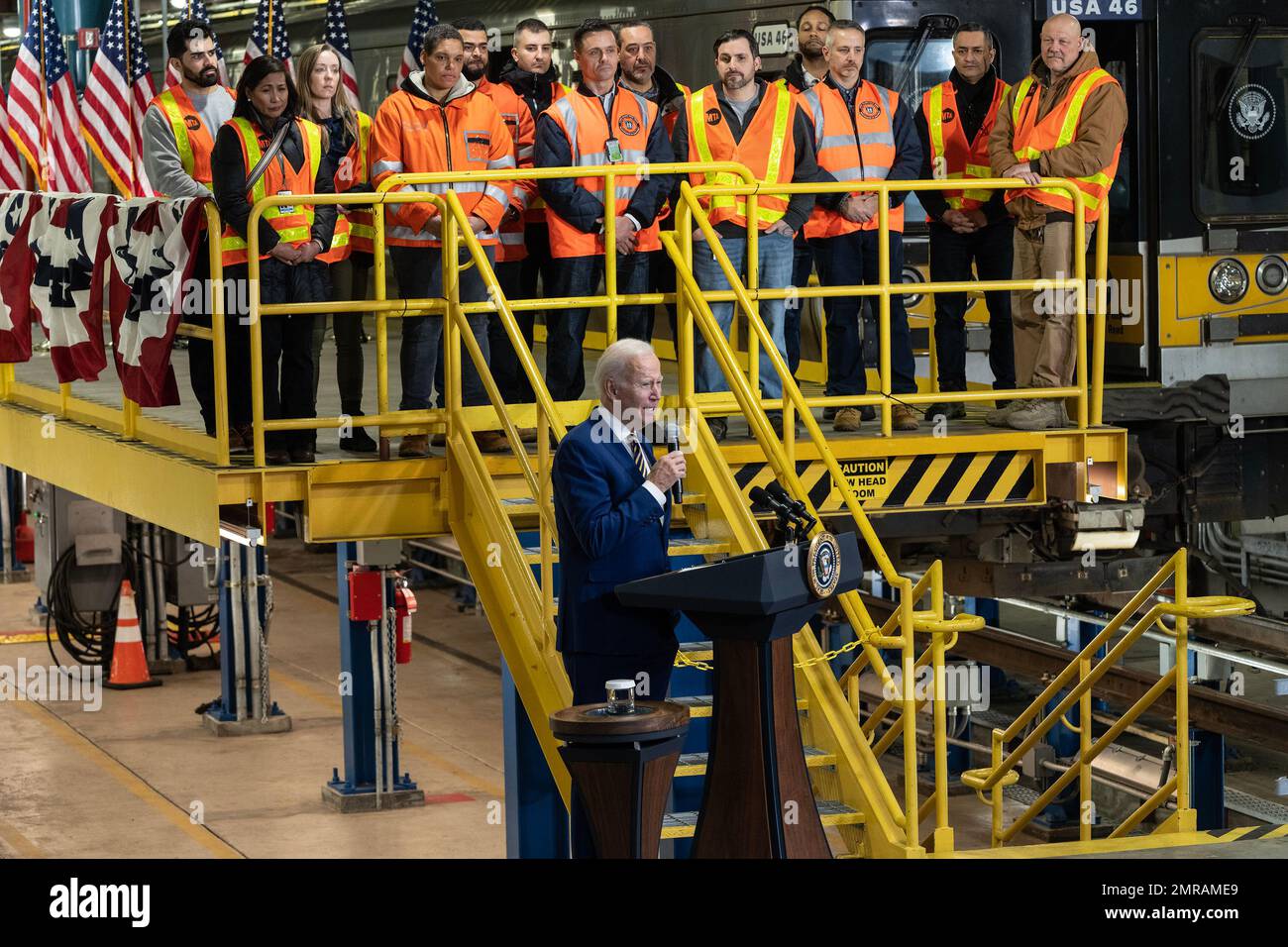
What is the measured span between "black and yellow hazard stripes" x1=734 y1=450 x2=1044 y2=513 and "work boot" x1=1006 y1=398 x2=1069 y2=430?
0.57ft

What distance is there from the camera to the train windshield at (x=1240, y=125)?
12.8m

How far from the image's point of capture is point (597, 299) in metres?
9.18

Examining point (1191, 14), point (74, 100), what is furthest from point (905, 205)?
point (74, 100)

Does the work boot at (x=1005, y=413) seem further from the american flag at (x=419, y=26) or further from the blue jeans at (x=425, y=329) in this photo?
the american flag at (x=419, y=26)

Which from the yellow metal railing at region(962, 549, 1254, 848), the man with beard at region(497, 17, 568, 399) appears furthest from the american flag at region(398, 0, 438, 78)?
the yellow metal railing at region(962, 549, 1254, 848)

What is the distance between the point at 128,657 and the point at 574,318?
10407 millimetres

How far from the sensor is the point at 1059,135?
10.3 metres

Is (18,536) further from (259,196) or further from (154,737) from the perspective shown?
(259,196)

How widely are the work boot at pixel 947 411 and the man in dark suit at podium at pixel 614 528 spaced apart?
378 centimetres

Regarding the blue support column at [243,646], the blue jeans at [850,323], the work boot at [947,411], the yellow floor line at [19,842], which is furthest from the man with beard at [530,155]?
the blue support column at [243,646]

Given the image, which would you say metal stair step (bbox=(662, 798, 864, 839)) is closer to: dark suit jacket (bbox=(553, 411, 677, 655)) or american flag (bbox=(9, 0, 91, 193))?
dark suit jacket (bbox=(553, 411, 677, 655))

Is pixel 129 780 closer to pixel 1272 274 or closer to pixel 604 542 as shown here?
pixel 1272 274

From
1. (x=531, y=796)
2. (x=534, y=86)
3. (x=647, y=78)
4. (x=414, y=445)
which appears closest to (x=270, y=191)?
(x=414, y=445)
